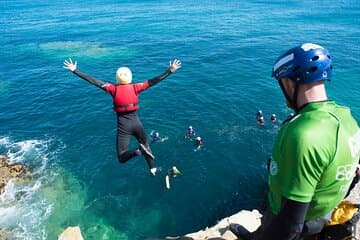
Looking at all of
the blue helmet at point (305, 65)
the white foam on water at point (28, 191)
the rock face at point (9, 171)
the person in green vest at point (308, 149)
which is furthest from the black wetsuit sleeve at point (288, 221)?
the rock face at point (9, 171)

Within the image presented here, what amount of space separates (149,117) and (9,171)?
45.8 ft

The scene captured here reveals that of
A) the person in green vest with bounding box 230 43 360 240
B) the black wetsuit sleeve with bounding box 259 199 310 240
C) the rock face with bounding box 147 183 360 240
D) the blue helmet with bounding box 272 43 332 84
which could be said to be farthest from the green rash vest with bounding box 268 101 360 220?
the rock face with bounding box 147 183 360 240

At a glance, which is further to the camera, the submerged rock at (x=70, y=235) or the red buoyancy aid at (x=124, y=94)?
the submerged rock at (x=70, y=235)

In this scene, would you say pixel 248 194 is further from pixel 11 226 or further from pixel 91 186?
pixel 11 226

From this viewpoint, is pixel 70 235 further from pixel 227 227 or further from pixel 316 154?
pixel 316 154

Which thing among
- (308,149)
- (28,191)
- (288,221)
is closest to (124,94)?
(288,221)

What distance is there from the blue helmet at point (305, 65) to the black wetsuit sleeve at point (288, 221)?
4.78ft

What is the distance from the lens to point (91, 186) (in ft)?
79.5

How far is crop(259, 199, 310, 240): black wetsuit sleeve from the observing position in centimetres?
346

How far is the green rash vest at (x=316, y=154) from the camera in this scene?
3.23 m

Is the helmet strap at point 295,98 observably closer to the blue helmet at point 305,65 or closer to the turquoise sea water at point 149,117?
the blue helmet at point 305,65

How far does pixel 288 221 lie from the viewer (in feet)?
11.7

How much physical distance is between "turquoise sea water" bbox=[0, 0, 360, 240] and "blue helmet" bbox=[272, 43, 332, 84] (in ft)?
58.9

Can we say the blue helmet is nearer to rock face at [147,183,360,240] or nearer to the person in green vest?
the person in green vest
